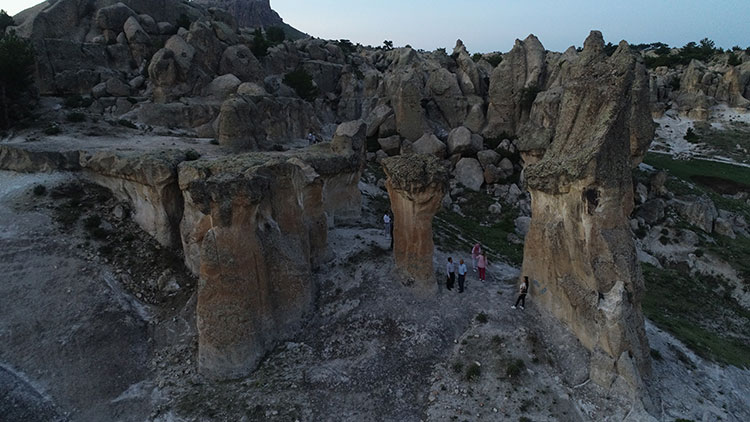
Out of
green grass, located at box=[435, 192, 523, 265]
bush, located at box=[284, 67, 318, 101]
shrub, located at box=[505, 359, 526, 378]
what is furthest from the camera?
bush, located at box=[284, 67, 318, 101]

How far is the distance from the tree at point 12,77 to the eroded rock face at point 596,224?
33477 mm

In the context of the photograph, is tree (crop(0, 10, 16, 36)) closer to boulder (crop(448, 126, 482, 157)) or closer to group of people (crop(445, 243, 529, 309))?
boulder (crop(448, 126, 482, 157))

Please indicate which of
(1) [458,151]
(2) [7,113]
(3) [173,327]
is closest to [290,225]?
(3) [173,327]

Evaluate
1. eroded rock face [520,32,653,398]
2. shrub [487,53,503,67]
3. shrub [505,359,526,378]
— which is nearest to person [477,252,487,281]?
eroded rock face [520,32,653,398]

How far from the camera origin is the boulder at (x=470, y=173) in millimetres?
42781

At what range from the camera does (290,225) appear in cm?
1953

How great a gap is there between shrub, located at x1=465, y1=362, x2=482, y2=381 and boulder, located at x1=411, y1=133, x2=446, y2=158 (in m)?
32.0

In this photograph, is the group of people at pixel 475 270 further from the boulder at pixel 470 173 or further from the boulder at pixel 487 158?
the boulder at pixel 487 158

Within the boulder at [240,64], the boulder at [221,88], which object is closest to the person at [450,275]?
the boulder at [221,88]

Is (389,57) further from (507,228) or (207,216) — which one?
(207,216)

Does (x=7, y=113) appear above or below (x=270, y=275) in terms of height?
above

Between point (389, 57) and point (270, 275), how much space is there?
71657 millimetres

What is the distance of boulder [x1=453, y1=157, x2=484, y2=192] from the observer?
4278 centimetres

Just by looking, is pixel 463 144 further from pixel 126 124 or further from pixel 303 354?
pixel 303 354
